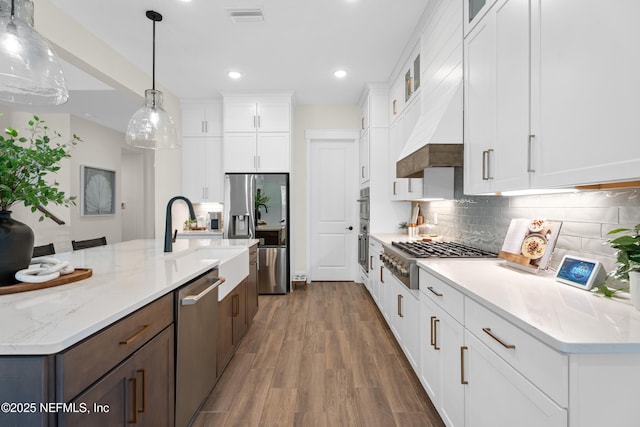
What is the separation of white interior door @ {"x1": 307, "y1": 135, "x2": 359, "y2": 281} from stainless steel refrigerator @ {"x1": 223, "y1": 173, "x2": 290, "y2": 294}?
0.72 meters

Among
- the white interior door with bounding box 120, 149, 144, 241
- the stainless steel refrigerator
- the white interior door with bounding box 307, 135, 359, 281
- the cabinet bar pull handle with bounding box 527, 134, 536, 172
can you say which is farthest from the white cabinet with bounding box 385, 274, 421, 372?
the white interior door with bounding box 120, 149, 144, 241

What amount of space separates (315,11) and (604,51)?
7.49 ft

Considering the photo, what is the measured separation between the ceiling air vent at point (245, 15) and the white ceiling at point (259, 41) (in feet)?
0.16

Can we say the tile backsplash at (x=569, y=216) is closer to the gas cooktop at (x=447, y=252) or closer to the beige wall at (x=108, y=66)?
the gas cooktop at (x=447, y=252)

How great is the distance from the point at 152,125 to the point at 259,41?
1.40 metres

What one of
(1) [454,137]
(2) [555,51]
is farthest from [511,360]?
(1) [454,137]

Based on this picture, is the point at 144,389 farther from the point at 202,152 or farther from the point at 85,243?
the point at 202,152

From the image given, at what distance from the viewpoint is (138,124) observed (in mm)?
2578

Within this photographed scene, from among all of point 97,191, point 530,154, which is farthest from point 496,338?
point 97,191

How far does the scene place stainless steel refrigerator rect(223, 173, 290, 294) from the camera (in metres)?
4.57

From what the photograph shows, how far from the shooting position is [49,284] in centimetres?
132

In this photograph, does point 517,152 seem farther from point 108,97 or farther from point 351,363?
point 108,97

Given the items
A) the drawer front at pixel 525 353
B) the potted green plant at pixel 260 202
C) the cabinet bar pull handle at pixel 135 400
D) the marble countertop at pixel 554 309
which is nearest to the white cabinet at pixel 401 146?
the marble countertop at pixel 554 309

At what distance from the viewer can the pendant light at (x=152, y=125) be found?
2586mm
